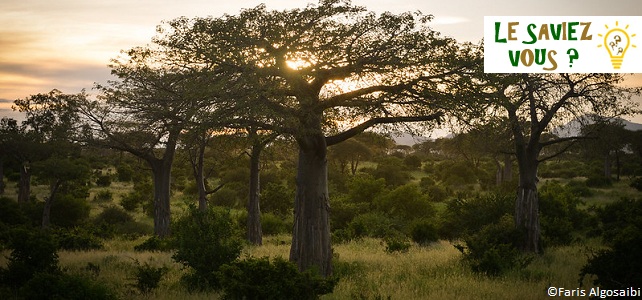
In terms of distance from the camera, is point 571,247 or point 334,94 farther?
point 571,247

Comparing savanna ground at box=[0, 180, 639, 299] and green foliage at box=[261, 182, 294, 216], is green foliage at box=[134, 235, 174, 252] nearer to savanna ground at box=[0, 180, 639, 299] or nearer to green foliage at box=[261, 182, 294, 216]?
savanna ground at box=[0, 180, 639, 299]

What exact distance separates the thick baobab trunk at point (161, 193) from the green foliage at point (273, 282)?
16.4m

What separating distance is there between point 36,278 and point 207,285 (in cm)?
381

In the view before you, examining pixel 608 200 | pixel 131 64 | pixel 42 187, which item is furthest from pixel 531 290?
pixel 42 187

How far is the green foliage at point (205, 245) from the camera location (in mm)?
13461

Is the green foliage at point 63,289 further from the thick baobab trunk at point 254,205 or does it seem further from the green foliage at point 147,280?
the thick baobab trunk at point 254,205

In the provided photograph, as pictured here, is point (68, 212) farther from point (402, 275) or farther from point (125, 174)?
point (402, 275)

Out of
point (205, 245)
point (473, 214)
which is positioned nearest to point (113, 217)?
point (473, 214)

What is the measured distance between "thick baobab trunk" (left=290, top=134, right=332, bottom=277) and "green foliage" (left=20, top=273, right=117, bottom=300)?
536 cm

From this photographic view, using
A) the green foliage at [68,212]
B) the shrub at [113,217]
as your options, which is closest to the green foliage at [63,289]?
the green foliage at [68,212]

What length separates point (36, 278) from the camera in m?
10.6

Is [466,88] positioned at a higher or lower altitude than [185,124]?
higher

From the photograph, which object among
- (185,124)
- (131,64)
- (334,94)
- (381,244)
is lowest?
(381,244)

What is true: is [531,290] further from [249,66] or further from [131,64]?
[131,64]
